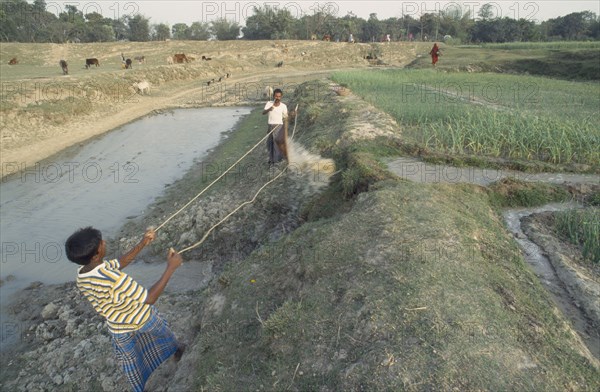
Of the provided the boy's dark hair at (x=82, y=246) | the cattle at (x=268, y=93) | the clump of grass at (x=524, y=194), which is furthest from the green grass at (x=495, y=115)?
the boy's dark hair at (x=82, y=246)

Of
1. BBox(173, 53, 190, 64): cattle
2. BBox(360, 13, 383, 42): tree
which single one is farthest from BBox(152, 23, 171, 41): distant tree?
BBox(173, 53, 190, 64): cattle

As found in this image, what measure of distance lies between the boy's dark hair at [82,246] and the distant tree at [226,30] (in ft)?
199

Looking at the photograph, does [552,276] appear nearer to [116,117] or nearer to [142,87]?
[116,117]

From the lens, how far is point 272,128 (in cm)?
798

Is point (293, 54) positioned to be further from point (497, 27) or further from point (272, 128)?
point (272, 128)

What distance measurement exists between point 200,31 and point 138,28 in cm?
1120

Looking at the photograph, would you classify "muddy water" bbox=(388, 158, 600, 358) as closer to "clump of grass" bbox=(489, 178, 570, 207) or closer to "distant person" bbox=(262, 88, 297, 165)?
Answer: "clump of grass" bbox=(489, 178, 570, 207)

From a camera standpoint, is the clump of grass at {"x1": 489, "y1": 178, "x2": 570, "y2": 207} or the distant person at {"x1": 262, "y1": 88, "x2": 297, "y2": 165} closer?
the clump of grass at {"x1": 489, "y1": 178, "x2": 570, "y2": 207}

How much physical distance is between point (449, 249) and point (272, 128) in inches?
194

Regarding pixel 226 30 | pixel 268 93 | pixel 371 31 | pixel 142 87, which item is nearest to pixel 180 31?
pixel 226 30

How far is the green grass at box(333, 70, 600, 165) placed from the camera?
7359mm

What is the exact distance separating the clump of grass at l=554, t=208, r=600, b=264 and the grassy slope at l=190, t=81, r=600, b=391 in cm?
79

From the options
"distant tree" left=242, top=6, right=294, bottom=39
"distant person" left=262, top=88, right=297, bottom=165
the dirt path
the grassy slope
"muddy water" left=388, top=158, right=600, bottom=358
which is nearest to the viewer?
the grassy slope

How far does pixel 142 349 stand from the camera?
3.28 meters
